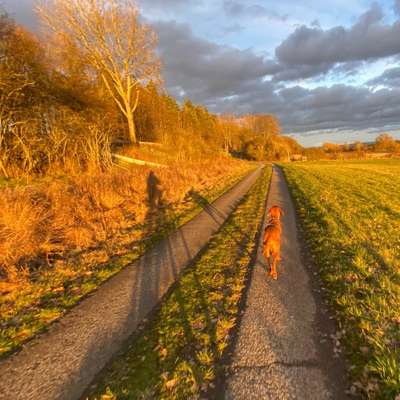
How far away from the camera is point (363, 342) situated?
3078 mm

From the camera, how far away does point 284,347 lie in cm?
311

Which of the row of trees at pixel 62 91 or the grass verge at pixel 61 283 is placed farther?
the row of trees at pixel 62 91

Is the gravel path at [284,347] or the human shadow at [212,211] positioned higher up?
the human shadow at [212,211]

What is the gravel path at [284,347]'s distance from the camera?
2.56m

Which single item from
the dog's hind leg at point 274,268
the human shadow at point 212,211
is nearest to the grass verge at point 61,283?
the human shadow at point 212,211

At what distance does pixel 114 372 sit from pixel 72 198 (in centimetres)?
701

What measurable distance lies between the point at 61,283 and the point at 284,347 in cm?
446

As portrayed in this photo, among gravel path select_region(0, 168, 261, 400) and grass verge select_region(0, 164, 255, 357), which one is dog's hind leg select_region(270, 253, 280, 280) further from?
grass verge select_region(0, 164, 255, 357)

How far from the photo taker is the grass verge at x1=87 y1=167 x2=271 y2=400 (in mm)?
2664

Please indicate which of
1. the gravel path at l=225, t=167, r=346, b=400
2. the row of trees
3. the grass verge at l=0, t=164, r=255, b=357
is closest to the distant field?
the gravel path at l=225, t=167, r=346, b=400

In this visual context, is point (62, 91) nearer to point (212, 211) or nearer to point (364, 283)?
→ point (212, 211)

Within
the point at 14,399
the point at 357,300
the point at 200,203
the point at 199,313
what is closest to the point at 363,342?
the point at 357,300

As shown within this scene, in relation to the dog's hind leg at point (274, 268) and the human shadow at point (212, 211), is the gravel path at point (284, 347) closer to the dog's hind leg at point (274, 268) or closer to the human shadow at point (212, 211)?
the dog's hind leg at point (274, 268)

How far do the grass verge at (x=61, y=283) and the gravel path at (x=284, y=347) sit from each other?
3.06m
